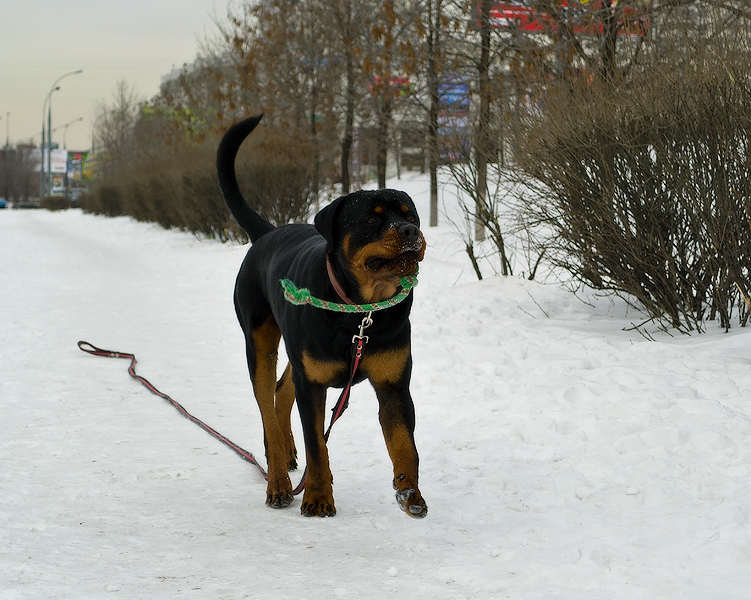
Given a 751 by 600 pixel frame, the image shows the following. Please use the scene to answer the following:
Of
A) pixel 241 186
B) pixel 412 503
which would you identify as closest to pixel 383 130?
pixel 241 186

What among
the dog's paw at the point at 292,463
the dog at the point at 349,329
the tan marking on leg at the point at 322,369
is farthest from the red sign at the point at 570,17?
the tan marking on leg at the point at 322,369

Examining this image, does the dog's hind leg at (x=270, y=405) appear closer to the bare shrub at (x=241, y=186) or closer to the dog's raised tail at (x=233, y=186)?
the dog's raised tail at (x=233, y=186)

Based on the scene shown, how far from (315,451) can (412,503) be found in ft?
1.72

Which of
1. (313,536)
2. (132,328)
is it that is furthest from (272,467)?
(132,328)

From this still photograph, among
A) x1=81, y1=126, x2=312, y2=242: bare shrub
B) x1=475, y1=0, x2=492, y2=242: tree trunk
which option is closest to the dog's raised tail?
x1=475, y1=0, x2=492, y2=242: tree trunk

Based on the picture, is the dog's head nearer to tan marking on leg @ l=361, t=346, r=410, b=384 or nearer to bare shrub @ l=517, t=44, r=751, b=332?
tan marking on leg @ l=361, t=346, r=410, b=384

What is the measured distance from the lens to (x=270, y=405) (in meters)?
3.98

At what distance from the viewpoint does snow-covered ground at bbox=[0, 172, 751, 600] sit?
9.56 ft

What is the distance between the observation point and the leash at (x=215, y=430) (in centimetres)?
329

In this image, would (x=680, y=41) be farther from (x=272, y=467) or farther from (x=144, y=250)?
(x=144, y=250)

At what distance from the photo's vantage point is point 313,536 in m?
3.32

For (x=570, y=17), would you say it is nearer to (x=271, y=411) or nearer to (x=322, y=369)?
(x=271, y=411)

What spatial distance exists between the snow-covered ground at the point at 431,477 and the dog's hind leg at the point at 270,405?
0.13 m

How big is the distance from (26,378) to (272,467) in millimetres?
3272
